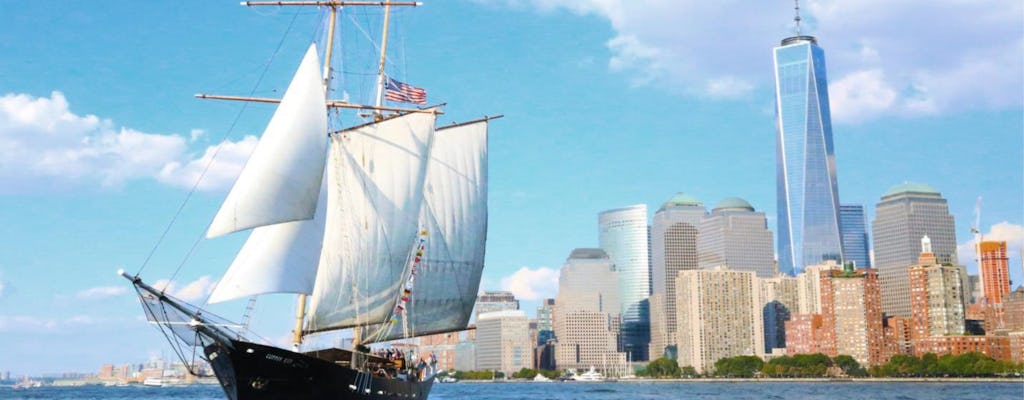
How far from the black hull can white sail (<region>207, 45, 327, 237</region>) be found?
6117 millimetres

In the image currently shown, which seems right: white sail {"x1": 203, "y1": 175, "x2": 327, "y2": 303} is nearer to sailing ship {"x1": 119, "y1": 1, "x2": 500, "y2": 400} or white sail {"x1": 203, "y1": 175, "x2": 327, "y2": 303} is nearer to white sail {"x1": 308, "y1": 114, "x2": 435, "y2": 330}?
sailing ship {"x1": 119, "y1": 1, "x2": 500, "y2": 400}

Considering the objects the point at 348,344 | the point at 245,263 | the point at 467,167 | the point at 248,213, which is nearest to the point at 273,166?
the point at 248,213

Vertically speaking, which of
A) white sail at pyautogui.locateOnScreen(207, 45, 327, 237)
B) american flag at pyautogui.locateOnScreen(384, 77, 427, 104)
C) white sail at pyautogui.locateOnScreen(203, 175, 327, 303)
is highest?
american flag at pyautogui.locateOnScreen(384, 77, 427, 104)

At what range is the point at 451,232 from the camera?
66438mm

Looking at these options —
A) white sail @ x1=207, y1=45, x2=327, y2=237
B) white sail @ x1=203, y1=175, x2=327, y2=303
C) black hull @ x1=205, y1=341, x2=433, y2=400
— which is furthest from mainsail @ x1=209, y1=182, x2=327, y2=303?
white sail @ x1=207, y1=45, x2=327, y2=237

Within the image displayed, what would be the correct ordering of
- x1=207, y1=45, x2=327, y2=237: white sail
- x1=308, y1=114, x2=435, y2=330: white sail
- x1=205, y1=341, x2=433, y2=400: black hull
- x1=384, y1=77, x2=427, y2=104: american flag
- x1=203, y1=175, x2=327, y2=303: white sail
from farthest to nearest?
x1=384, y1=77, x2=427, y2=104: american flag < x1=308, y1=114, x2=435, y2=330: white sail < x1=203, y1=175, x2=327, y2=303: white sail < x1=205, y1=341, x2=433, y2=400: black hull < x1=207, y1=45, x2=327, y2=237: white sail

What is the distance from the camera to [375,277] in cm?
5984

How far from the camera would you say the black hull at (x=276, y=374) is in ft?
156

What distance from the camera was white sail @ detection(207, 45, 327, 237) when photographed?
146ft

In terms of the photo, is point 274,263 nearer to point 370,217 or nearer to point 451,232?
point 370,217

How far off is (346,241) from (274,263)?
9.75 meters

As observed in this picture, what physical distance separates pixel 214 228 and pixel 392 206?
58.8 feet

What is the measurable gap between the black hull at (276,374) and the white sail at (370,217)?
638 cm

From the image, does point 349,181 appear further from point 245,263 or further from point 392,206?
point 245,263
